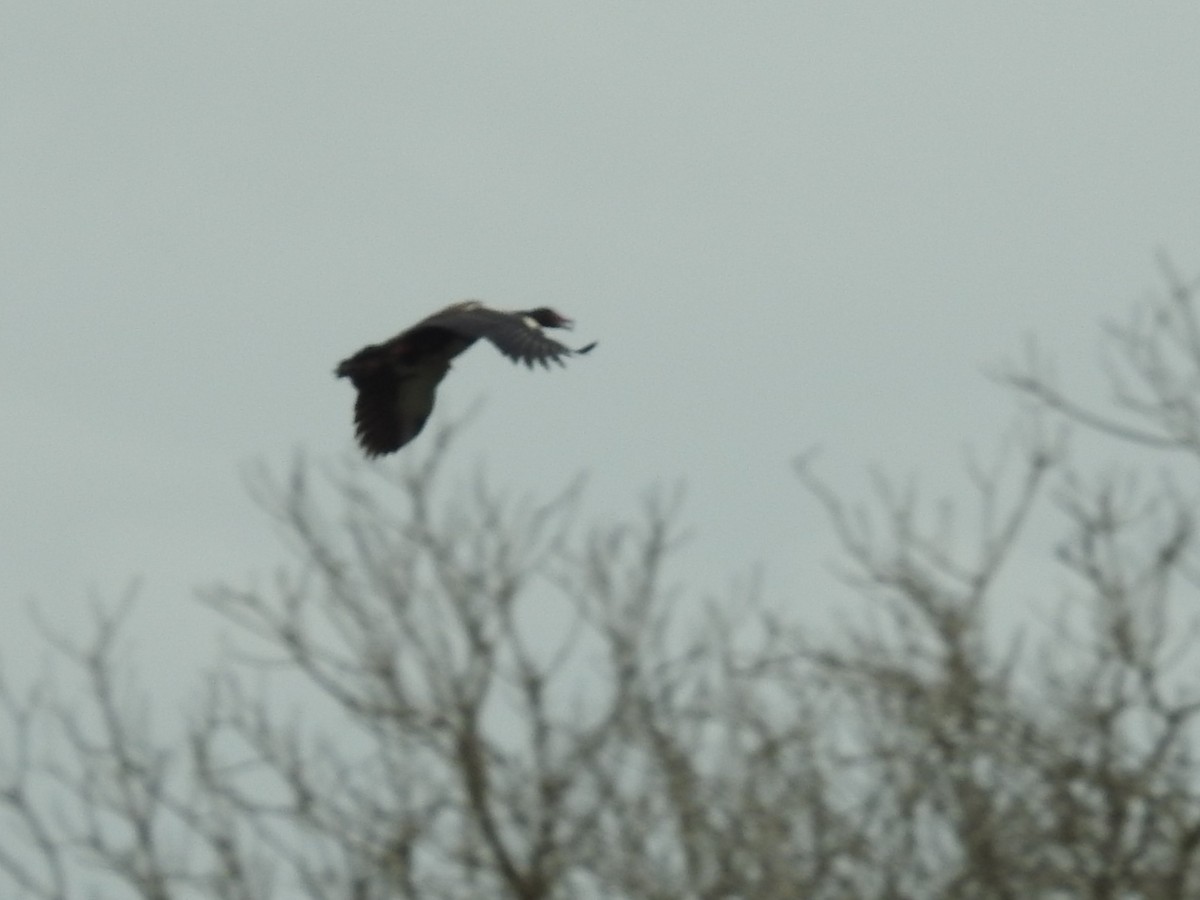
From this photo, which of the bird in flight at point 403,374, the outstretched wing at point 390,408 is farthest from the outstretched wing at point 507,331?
the outstretched wing at point 390,408

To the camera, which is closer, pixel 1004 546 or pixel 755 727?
pixel 755 727

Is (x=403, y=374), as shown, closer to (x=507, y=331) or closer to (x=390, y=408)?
(x=390, y=408)

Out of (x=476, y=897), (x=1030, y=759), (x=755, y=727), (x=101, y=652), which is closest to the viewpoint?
(x=1030, y=759)

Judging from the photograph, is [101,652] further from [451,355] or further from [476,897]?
[451,355]

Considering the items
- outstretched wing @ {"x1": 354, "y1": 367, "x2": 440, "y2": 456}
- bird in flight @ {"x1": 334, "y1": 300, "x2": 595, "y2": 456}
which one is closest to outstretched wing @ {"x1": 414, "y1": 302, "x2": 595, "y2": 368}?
bird in flight @ {"x1": 334, "y1": 300, "x2": 595, "y2": 456}

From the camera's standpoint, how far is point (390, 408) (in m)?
15.8

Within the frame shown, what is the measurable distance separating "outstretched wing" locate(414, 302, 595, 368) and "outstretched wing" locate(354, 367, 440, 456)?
85 centimetres

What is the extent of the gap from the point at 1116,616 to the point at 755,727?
1445 mm

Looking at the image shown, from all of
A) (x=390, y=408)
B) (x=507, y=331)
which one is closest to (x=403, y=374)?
(x=390, y=408)

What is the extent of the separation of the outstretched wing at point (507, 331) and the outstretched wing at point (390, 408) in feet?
2.78

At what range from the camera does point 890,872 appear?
48.9 feet

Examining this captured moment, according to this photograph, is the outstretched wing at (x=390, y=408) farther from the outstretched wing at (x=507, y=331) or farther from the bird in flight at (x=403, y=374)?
the outstretched wing at (x=507, y=331)

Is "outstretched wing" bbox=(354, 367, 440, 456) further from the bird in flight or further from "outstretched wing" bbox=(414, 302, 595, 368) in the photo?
"outstretched wing" bbox=(414, 302, 595, 368)

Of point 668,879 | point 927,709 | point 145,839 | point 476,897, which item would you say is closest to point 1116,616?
point 927,709
